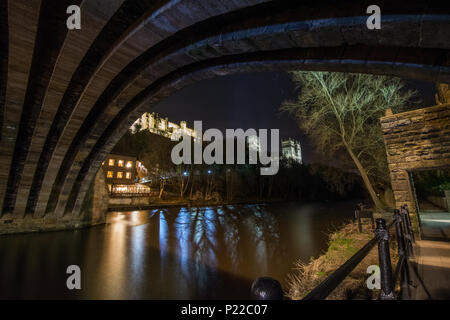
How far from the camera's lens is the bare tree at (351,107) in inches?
448

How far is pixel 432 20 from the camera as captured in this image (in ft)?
8.50

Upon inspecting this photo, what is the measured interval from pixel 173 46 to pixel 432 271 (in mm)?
7643

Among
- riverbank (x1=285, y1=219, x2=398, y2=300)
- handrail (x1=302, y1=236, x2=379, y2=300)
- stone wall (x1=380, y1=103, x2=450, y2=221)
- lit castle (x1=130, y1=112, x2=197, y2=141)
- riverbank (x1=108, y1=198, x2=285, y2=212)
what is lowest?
riverbank (x1=108, y1=198, x2=285, y2=212)

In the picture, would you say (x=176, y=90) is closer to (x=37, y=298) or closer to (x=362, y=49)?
(x=362, y=49)

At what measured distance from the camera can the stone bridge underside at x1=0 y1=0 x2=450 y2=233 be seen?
3.18 meters

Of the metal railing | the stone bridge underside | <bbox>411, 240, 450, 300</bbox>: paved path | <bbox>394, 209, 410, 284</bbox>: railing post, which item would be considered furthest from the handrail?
the stone bridge underside

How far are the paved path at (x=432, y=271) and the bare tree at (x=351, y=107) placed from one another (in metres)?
7.24

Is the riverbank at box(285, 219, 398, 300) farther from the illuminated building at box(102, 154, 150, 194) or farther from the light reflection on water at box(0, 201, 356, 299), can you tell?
the illuminated building at box(102, 154, 150, 194)

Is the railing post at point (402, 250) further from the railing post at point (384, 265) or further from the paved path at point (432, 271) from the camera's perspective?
the railing post at point (384, 265)

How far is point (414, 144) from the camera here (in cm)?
704

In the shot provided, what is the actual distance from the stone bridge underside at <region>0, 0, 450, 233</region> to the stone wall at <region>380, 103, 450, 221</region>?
4894 millimetres

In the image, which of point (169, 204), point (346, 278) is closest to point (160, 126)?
point (169, 204)

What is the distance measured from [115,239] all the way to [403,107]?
752 inches
